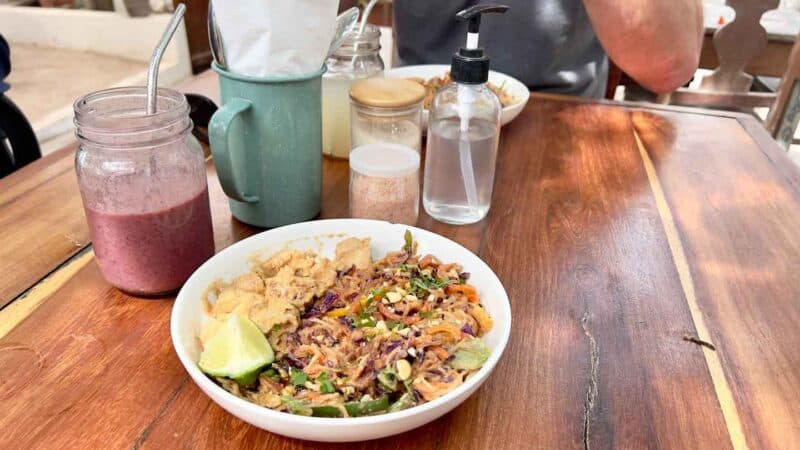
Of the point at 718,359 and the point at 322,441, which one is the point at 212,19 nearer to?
the point at 322,441

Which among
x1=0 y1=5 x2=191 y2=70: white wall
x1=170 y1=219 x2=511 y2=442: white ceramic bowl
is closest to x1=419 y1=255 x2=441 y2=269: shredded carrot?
x1=170 y1=219 x2=511 y2=442: white ceramic bowl

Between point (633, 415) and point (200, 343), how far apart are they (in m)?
0.48

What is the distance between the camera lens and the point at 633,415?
2.15 feet

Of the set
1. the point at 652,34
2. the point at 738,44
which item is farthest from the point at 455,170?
the point at 738,44

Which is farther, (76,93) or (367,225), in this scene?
(76,93)

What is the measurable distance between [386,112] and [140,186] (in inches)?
16.3

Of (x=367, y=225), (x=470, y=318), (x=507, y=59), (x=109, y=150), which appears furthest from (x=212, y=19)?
(x=507, y=59)

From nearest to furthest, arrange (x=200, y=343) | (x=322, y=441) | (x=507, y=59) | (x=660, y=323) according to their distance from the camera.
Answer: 1. (x=322, y=441)
2. (x=200, y=343)
3. (x=660, y=323)
4. (x=507, y=59)

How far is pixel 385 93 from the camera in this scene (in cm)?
101

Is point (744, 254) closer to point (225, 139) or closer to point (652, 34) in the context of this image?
point (652, 34)

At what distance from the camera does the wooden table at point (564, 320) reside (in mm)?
627

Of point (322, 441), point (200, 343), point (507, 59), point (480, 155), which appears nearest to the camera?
point (322, 441)

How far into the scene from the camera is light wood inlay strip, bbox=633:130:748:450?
651mm

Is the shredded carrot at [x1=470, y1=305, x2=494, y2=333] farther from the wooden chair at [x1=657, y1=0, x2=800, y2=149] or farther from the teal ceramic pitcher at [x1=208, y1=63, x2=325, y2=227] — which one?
the wooden chair at [x1=657, y1=0, x2=800, y2=149]
